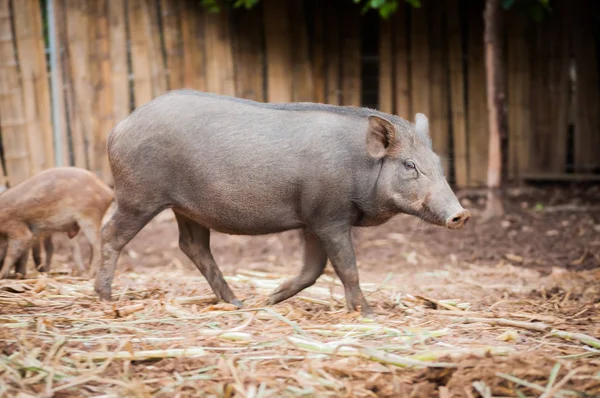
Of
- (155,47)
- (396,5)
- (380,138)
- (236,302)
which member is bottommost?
(236,302)

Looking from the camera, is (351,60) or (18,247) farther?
(351,60)

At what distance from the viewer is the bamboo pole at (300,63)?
988 centimetres

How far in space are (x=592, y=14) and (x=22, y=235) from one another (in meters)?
7.23

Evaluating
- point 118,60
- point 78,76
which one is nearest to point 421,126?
point 118,60

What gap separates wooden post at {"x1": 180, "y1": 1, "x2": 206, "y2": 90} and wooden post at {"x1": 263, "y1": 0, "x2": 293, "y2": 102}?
795 millimetres

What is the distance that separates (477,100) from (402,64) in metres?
1.05

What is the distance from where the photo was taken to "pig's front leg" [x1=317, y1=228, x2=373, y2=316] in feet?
16.1

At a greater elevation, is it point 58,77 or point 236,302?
point 58,77

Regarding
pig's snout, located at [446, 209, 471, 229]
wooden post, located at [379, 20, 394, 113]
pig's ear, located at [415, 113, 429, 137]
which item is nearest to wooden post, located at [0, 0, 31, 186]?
wooden post, located at [379, 20, 394, 113]

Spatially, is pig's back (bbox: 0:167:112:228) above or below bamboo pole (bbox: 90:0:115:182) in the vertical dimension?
below

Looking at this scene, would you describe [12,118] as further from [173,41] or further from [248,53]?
[248,53]

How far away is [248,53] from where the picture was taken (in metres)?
9.84

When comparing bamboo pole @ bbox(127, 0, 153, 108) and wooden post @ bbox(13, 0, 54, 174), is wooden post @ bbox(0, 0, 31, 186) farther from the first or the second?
bamboo pole @ bbox(127, 0, 153, 108)

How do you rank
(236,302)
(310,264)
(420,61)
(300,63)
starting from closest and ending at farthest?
(310,264)
(236,302)
(300,63)
(420,61)
